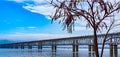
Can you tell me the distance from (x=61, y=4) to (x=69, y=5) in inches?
8.2

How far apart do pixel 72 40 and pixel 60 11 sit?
514 feet

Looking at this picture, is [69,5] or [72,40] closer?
[69,5]

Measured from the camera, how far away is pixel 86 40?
150625 mm

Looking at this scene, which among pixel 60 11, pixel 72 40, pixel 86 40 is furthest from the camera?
pixel 72 40

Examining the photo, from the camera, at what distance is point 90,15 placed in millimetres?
7523

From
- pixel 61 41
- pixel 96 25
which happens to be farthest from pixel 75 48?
pixel 96 25

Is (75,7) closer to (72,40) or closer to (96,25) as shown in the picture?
(96,25)

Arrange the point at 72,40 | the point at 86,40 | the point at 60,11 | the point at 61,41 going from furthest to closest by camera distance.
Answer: the point at 61,41 < the point at 72,40 < the point at 86,40 < the point at 60,11

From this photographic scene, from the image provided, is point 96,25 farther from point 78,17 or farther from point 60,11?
point 60,11

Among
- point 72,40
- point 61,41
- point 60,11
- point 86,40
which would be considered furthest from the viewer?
point 61,41

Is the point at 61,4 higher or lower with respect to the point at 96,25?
higher

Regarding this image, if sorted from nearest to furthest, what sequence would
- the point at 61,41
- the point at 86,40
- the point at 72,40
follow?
the point at 86,40, the point at 72,40, the point at 61,41

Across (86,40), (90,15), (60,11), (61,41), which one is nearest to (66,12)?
(60,11)

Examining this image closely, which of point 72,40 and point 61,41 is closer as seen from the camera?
point 72,40
